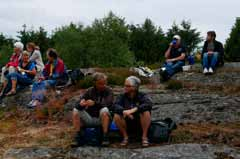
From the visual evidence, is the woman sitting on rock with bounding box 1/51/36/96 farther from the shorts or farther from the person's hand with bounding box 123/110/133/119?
the person's hand with bounding box 123/110/133/119

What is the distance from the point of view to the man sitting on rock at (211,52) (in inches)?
592

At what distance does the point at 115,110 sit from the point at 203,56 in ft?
22.5

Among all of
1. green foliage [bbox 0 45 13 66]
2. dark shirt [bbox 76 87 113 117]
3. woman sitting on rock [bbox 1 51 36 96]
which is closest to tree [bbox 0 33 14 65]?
green foliage [bbox 0 45 13 66]

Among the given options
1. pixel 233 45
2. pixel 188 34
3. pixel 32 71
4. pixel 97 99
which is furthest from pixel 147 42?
pixel 97 99

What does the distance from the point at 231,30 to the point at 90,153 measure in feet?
96.2

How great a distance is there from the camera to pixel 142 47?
50.8 metres

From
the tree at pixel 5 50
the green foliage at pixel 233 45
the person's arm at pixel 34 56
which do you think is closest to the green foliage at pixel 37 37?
the tree at pixel 5 50

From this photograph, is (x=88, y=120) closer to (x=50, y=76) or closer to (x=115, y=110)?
(x=115, y=110)

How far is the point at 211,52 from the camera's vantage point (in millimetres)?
15023

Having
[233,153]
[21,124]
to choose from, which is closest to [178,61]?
[21,124]

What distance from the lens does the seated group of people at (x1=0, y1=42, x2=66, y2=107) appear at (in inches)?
562

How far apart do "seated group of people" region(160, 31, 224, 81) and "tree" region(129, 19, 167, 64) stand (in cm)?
3021

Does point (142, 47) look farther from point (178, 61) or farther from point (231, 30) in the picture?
point (178, 61)

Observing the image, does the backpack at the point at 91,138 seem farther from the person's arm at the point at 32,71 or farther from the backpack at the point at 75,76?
the backpack at the point at 75,76
